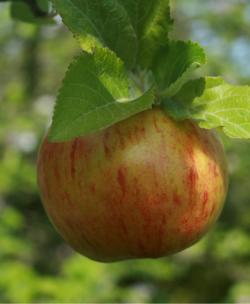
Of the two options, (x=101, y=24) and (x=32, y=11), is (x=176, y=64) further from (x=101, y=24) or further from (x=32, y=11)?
(x=32, y=11)

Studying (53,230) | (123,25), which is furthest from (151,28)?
(53,230)

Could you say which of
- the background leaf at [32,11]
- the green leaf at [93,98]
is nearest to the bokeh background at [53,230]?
the background leaf at [32,11]

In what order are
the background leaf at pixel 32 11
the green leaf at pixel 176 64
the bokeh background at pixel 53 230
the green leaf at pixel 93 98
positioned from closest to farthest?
the green leaf at pixel 93 98
the green leaf at pixel 176 64
the background leaf at pixel 32 11
the bokeh background at pixel 53 230

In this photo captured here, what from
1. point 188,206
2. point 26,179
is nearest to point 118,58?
point 188,206

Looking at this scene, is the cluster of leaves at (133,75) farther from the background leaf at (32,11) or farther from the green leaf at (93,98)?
the background leaf at (32,11)

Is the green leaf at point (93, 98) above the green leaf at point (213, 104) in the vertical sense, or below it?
above

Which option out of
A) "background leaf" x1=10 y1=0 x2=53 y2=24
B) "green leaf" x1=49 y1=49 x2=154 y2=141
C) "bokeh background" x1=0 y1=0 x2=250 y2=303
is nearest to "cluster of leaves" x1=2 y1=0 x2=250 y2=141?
"green leaf" x1=49 y1=49 x2=154 y2=141
